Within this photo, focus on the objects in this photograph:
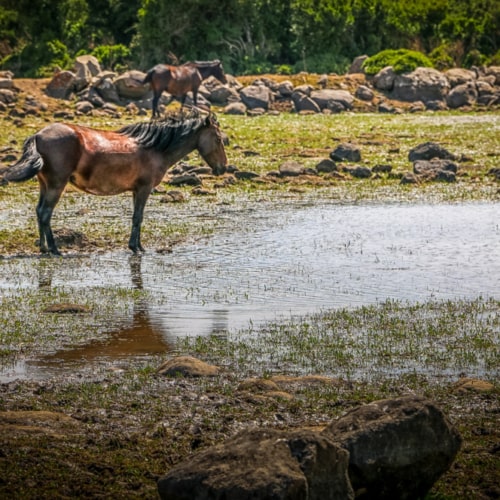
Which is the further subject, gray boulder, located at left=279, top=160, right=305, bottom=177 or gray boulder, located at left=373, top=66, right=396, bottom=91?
gray boulder, located at left=373, top=66, right=396, bottom=91

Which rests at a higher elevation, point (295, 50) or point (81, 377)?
point (81, 377)

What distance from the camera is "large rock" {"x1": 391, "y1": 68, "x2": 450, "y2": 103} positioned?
148ft

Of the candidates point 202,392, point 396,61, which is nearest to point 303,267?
point 202,392

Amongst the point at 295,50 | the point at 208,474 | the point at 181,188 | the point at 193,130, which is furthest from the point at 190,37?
the point at 208,474

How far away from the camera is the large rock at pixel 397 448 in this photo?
6.41 metres

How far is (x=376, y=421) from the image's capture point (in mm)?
6531

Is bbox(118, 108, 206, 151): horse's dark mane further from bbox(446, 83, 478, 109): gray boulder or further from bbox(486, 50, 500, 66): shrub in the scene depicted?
bbox(486, 50, 500, 66): shrub

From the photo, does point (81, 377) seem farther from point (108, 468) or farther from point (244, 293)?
point (244, 293)

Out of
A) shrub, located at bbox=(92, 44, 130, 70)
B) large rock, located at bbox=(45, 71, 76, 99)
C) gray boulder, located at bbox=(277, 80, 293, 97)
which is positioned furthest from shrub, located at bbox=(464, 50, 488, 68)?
large rock, located at bbox=(45, 71, 76, 99)

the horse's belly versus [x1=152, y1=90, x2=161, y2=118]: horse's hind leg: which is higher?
the horse's belly

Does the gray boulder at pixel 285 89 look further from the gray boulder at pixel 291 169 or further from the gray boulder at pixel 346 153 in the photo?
the gray boulder at pixel 291 169

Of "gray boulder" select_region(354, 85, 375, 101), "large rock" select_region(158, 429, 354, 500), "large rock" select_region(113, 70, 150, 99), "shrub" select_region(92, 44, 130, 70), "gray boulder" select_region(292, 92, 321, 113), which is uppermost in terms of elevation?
"large rock" select_region(158, 429, 354, 500)

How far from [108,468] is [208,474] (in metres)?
1.42

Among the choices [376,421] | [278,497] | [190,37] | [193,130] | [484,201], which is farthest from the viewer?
Answer: [190,37]
